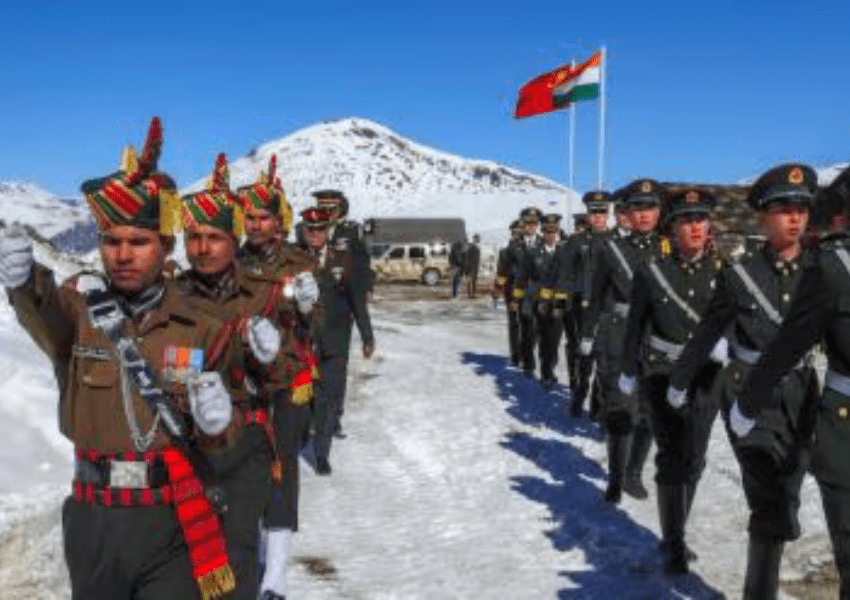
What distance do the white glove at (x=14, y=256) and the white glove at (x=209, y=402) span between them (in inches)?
22.4

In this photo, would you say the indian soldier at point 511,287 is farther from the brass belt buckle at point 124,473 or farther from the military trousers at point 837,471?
the brass belt buckle at point 124,473

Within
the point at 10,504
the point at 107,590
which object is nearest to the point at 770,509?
the point at 107,590

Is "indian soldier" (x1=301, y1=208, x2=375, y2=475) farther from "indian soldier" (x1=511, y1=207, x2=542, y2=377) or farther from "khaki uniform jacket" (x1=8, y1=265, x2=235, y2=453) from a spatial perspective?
"indian soldier" (x1=511, y1=207, x2=542, y2=377)

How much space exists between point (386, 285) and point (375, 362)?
24.5m

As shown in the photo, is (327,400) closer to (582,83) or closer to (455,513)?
(455,513)

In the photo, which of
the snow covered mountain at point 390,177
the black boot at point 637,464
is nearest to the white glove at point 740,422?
the black boot at point 637,464

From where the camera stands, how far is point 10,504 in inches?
262

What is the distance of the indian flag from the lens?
2288 centimetres

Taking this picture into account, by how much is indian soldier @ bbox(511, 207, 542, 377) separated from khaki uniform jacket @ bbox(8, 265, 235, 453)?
417 inches

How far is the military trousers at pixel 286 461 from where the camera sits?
18.7 feet

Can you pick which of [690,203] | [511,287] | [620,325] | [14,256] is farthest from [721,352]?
[511,287]

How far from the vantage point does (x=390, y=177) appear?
12438 cm

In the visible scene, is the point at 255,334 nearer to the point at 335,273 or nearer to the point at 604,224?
the point at 335,273

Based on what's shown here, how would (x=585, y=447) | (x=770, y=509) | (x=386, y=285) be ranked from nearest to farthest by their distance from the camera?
1. (x=770, y=509)
2. (x=585, y=447)
3. (x=386, y=285)
